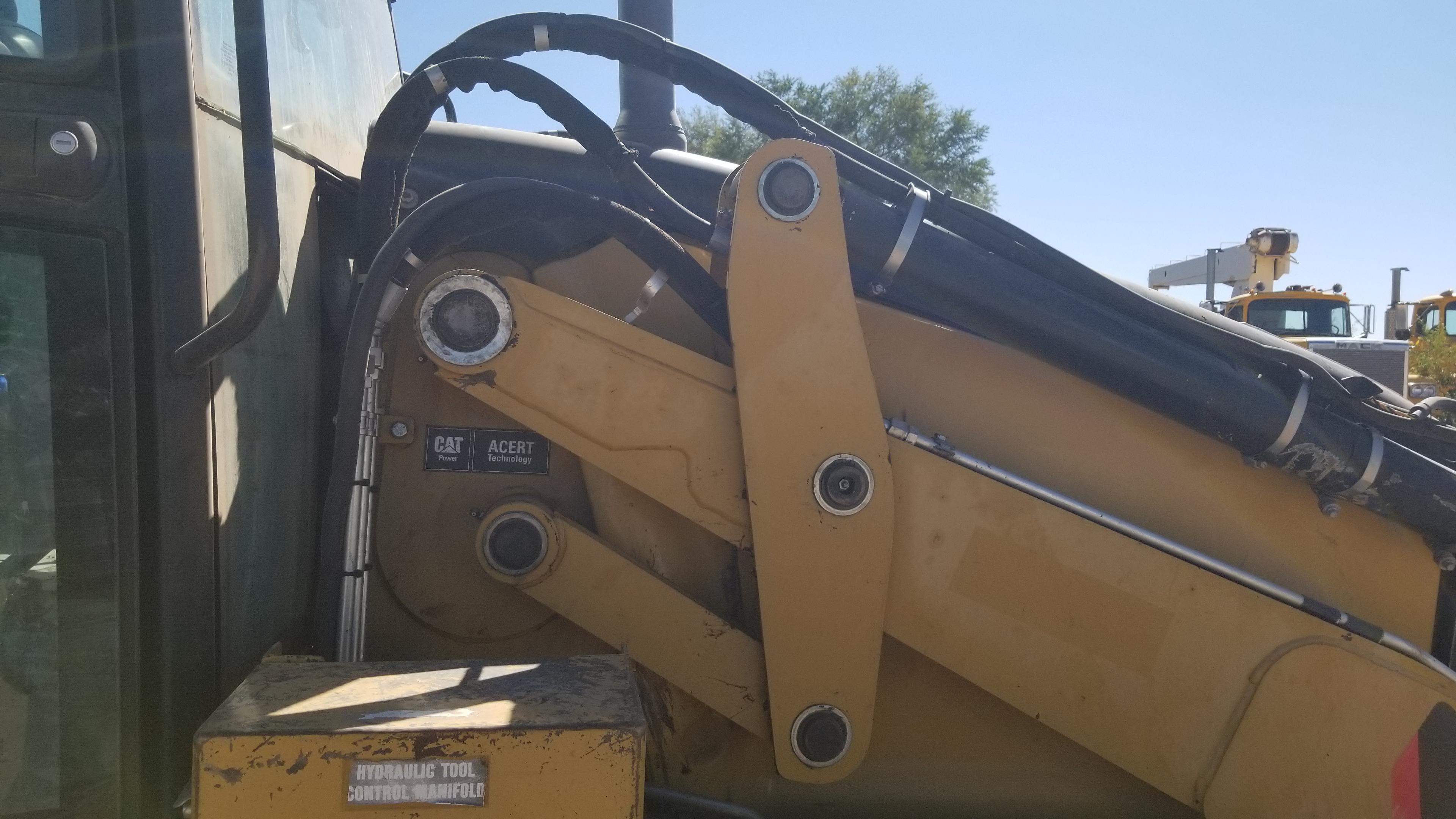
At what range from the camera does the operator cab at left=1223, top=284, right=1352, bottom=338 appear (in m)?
13.8

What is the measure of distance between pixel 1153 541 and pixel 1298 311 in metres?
14.1

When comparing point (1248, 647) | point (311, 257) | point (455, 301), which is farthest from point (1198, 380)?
point (311, 257)

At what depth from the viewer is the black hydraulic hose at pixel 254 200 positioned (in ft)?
4.60

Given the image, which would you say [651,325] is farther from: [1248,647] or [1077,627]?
[1248,647]

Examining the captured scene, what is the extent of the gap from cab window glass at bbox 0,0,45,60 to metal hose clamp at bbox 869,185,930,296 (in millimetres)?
1348

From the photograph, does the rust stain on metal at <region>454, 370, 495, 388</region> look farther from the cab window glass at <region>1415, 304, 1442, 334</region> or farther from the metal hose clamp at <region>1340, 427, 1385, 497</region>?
the cab window glass at <region>1415, 304, 1442, 334</region>

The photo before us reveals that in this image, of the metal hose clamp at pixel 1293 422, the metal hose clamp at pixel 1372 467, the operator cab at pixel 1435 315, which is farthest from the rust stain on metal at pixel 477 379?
the operator cab at pixel 1435 315

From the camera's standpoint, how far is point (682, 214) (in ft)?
6.59

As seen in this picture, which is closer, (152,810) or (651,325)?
(152,810)

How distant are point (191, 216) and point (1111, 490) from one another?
164 cm

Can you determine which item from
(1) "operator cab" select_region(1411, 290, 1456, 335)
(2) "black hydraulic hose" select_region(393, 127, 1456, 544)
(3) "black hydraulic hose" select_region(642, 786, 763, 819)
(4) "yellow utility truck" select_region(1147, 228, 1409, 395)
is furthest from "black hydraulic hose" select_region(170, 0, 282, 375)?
(1) "operator cab" select_region(1411, 290, 1456, 335)

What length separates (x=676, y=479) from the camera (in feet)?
5.98

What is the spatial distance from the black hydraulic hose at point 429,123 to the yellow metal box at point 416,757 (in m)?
0.95

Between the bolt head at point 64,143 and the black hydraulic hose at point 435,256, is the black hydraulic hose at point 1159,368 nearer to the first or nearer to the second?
the black hydraulic hose at point 435,256
